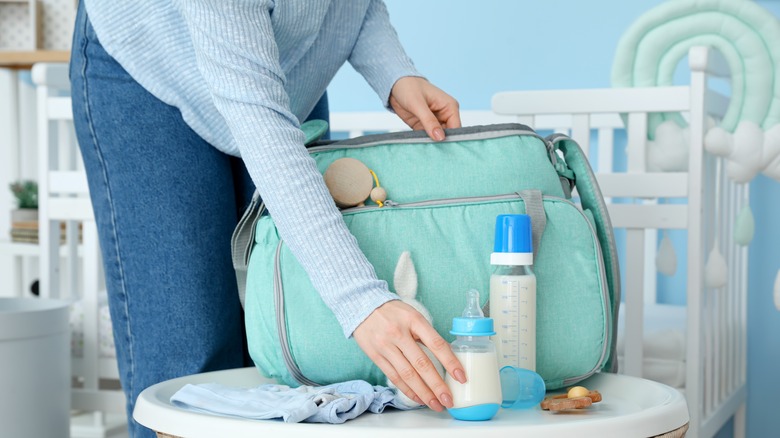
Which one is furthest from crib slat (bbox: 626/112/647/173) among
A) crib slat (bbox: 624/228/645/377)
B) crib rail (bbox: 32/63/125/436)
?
crib rail (bbox: 32/63/125/436)

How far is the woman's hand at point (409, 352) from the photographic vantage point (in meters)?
0.76

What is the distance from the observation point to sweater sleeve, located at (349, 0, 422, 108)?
1164 mm

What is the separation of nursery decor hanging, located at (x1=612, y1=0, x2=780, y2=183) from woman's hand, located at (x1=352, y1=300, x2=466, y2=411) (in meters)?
0.91

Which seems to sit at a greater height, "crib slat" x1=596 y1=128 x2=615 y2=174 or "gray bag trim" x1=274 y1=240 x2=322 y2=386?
"crib slat" x1=596 y1=128 x2=615 y2=174

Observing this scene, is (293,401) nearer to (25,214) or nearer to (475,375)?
(475,375)

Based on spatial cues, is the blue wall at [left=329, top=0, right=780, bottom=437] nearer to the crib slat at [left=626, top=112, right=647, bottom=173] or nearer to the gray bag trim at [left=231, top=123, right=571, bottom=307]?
the crib slat at [left=626, top=112, right=647, bottom=173]

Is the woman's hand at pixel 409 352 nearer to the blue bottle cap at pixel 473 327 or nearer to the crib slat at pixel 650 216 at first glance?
the blue bottle cap at pixel 473 327

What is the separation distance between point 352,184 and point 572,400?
30 cm

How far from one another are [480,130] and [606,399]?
0.30 m

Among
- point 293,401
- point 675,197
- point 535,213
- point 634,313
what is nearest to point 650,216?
point 675,197

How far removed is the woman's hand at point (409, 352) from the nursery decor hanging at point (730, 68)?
91 centimetres

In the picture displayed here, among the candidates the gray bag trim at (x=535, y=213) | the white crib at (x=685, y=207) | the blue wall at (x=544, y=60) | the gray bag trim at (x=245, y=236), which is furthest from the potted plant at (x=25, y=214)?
the gray bag trim at (x=535, y=213)

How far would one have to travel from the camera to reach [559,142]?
1.03 meters

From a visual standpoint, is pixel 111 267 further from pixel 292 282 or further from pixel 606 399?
pixel 606 399
